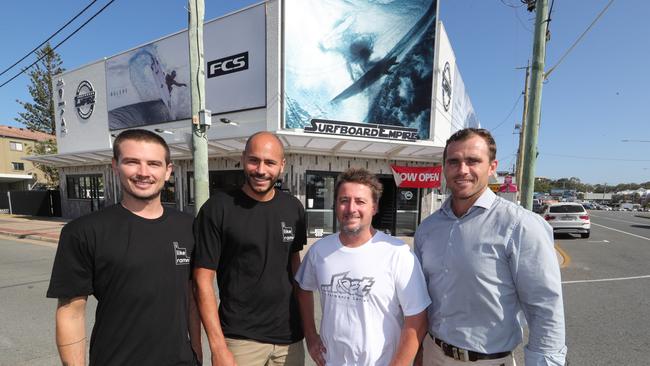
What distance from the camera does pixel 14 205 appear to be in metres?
20.6

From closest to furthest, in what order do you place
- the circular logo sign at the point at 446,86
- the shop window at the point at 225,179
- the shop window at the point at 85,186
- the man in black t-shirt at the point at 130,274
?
the man in black t-shirt at the point at 130,274 → the shop window at the point at 225,179 → the circular logo sign at the point at 446,86 → the shop window at the point at 85,186

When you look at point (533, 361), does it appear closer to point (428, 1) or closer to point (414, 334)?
point (414, 334)

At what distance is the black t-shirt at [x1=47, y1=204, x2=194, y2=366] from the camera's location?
4.89 ft

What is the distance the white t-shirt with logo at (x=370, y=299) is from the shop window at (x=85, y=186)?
19.3 m

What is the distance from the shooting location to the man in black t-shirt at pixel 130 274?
1.48 m

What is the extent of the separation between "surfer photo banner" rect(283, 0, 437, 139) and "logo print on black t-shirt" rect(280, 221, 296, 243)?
838cm

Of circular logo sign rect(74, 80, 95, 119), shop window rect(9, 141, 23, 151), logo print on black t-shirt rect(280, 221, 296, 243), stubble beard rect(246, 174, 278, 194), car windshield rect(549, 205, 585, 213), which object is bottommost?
car windshield rect(549, 205, 585, 213)

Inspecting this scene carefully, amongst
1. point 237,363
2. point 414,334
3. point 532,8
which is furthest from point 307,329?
point 532,8

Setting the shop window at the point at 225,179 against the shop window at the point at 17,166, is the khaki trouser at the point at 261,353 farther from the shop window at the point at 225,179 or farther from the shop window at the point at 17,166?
the shop window at the point at 17,166

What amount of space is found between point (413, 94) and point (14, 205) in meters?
27.7

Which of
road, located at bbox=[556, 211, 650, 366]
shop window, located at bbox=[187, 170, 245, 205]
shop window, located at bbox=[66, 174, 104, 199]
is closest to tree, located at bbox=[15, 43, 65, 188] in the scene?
shop window, located at bbox=[66, 174, 104, 199]

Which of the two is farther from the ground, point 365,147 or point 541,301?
point 365,147

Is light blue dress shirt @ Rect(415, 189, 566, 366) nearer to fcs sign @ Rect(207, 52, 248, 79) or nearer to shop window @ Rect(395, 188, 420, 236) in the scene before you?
shop window @ Rect(395, 188, 420, 236)

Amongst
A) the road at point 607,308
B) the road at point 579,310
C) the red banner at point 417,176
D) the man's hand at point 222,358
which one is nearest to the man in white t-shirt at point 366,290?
the man's hand at point 222,358
